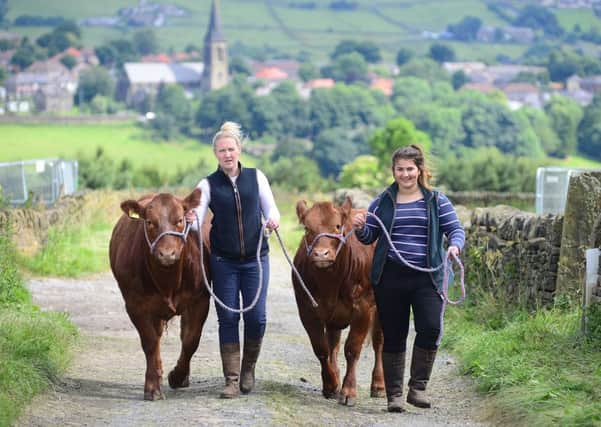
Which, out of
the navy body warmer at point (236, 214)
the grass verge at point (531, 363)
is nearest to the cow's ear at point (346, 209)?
the navy body warmer at point (236, 214)

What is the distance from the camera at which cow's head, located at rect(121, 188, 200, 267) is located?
9.77 meters

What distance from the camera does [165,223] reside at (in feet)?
32.3

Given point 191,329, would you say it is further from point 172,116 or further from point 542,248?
point 172,116

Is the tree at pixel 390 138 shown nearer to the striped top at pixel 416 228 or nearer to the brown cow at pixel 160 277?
the brown cow at pixel 160 277

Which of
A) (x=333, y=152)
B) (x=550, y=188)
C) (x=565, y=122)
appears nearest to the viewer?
(x=550, y=188)

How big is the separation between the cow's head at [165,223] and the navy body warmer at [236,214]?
0.26m

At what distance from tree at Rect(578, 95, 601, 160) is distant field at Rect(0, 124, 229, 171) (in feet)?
149

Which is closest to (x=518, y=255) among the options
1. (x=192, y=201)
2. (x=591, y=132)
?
(x=192, y=201)

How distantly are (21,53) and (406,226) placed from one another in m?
197

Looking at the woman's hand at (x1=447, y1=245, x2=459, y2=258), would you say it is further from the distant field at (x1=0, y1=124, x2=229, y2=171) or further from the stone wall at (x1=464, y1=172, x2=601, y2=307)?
the distant field at (x1=0, y1=124, x2=229, y2=171)

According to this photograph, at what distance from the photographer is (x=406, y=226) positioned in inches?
379

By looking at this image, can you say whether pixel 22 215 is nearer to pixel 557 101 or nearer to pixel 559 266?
pixel 559 266

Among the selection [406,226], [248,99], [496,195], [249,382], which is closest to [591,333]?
[406,226]

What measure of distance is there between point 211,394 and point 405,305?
1.80m
